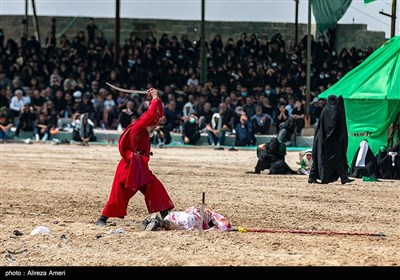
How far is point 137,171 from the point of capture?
12.0 meters

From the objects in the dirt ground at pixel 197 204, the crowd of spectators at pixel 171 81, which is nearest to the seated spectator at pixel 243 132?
the crowd of spectators at pixel 171 81

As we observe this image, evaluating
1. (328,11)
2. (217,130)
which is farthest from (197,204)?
(328,11)

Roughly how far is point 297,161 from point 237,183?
4.81 metres

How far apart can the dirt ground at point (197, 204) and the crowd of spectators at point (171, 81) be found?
4.52 metres

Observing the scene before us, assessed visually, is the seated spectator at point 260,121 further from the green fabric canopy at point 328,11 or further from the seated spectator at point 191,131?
the green fabric canopy at point 328,11

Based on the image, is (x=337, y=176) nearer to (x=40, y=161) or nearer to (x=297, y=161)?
(x=297, y=161)

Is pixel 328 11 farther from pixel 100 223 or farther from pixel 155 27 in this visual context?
pixel 100 223

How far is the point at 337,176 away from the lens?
59.6 ft

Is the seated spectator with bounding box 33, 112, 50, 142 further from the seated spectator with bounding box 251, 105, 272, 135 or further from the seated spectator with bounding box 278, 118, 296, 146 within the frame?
the seated spectator with bounding box 278, 118, 296, 146

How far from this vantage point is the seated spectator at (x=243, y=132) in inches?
1069

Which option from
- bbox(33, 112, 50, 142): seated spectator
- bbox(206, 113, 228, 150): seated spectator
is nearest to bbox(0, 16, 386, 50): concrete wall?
bbox(33, 112, 50, 142): seated spectator

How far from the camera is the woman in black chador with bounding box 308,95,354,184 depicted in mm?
18109

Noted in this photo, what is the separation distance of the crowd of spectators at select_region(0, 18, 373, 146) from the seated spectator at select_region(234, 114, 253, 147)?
0.02m
